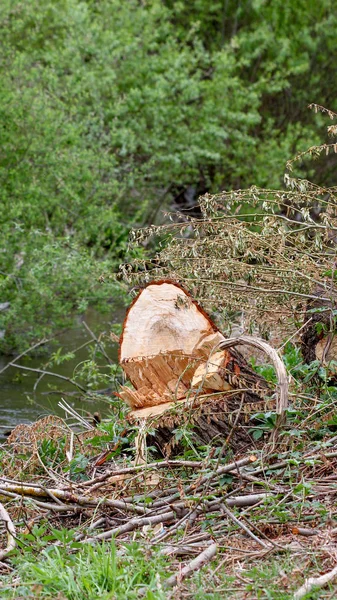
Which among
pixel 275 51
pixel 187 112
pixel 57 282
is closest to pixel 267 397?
pixel 57 282

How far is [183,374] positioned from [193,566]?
169 centimetres

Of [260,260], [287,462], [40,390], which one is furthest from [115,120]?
[287,462]

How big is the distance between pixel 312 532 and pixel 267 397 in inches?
43.6

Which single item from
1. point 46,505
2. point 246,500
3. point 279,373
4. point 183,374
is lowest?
point 46,505

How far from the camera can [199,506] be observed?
445 cm

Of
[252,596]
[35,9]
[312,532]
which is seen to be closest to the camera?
[252,596]

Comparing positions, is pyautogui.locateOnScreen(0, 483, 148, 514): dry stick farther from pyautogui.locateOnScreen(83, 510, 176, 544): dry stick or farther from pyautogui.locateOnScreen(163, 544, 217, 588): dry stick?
pyautogui.locateOnScreen(163, 544, 217, 588): dry stick

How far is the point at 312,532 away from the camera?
13.4 feet

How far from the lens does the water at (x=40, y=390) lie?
8938 mm

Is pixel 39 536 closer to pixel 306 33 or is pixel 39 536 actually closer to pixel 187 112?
pixel 187 112

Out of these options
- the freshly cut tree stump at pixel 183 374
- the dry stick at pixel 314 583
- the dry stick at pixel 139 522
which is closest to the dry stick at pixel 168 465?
the freshly cut tree stump at pixel 183 374

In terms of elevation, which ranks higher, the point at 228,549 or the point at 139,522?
the point at 228,549

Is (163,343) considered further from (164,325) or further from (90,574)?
(90,574)

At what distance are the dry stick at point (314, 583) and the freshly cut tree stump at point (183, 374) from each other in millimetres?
1164
